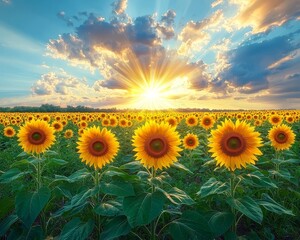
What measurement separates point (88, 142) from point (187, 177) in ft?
14.4

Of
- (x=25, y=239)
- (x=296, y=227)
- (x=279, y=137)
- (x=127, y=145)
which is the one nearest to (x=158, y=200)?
(x=25, y=239)

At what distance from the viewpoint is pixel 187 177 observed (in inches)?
314

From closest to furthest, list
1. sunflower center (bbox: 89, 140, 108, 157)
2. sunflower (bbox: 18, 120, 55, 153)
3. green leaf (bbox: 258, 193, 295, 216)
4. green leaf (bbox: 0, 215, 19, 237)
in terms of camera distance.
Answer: green leaf (bbox: 258, 193, 295, 216) < green leaf (bbox: 0, 215, 19, 237) < sunflower center (bbox: 89, 140, 108, 157) < sunflower (bbox: 18, 120, 55, 153)

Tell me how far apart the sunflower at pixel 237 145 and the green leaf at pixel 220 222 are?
0.57m

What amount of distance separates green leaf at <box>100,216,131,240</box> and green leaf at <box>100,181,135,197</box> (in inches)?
13.7

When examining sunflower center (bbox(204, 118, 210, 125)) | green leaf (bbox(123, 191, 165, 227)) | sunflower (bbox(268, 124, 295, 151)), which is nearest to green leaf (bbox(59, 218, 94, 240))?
green leaf (bbox(123, 191, 165, 227))

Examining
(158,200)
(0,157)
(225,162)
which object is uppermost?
(225,162)

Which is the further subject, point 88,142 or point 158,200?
point 88,142

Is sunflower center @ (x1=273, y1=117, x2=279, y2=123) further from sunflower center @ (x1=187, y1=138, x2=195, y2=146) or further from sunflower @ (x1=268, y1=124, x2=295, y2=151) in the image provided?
sunflower @ (x1=268, y1=124, x2=295, y2=151)

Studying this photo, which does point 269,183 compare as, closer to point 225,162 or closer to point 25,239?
point 225,162

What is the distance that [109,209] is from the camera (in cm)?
350

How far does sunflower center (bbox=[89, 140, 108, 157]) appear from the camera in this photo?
4125 millimetres

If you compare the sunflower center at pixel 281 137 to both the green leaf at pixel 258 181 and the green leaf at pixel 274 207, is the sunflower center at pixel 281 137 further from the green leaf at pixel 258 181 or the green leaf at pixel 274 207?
the green leaf at pixel 258 181

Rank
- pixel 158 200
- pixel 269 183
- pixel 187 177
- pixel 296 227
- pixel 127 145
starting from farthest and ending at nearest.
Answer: pixel 127 145 → pixel 187 177 → pixel 296 227 → pixel 269 183 → pixel 158 200
